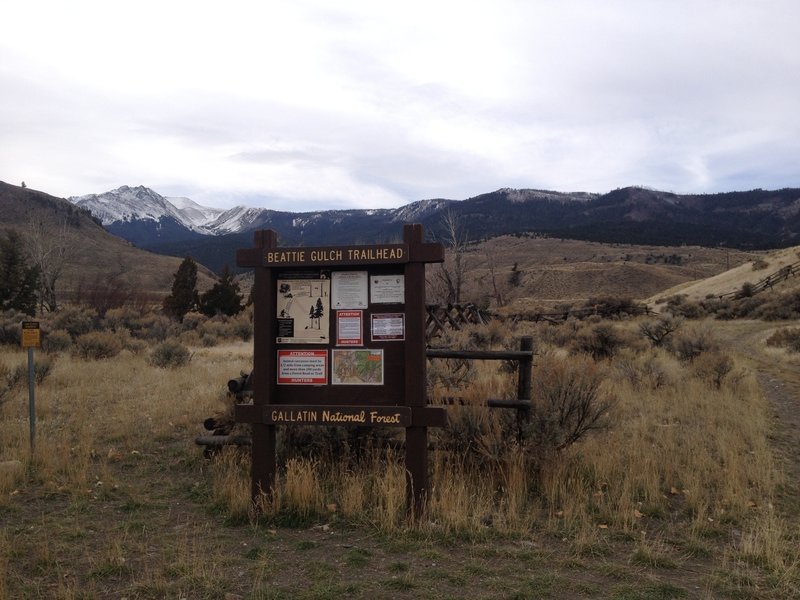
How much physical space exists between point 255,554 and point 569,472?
319cm

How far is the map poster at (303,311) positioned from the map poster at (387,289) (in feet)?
1.36

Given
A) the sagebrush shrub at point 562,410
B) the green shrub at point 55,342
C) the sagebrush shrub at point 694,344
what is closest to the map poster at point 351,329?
the sagebrush shrub at point 562,410

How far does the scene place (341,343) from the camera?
17.9 feet

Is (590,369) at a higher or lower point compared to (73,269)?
lower

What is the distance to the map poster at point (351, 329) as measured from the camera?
5.44 meters

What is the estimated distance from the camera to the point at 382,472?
623cm

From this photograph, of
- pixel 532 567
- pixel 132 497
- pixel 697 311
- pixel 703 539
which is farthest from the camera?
pixel 697 311

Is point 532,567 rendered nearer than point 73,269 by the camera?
Yes

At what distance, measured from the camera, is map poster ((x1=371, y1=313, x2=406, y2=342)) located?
17.7 feet

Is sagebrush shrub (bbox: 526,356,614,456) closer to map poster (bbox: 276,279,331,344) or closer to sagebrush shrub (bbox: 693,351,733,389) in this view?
map poster (bbox: 276,279,331,344)

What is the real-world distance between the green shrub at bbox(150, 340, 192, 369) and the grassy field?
6.26 m

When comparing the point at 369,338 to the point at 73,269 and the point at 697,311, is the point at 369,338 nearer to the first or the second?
the point at 697,311

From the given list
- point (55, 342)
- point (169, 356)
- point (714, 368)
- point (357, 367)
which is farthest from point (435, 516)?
point (55, 342)

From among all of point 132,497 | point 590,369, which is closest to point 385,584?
point 132,497
